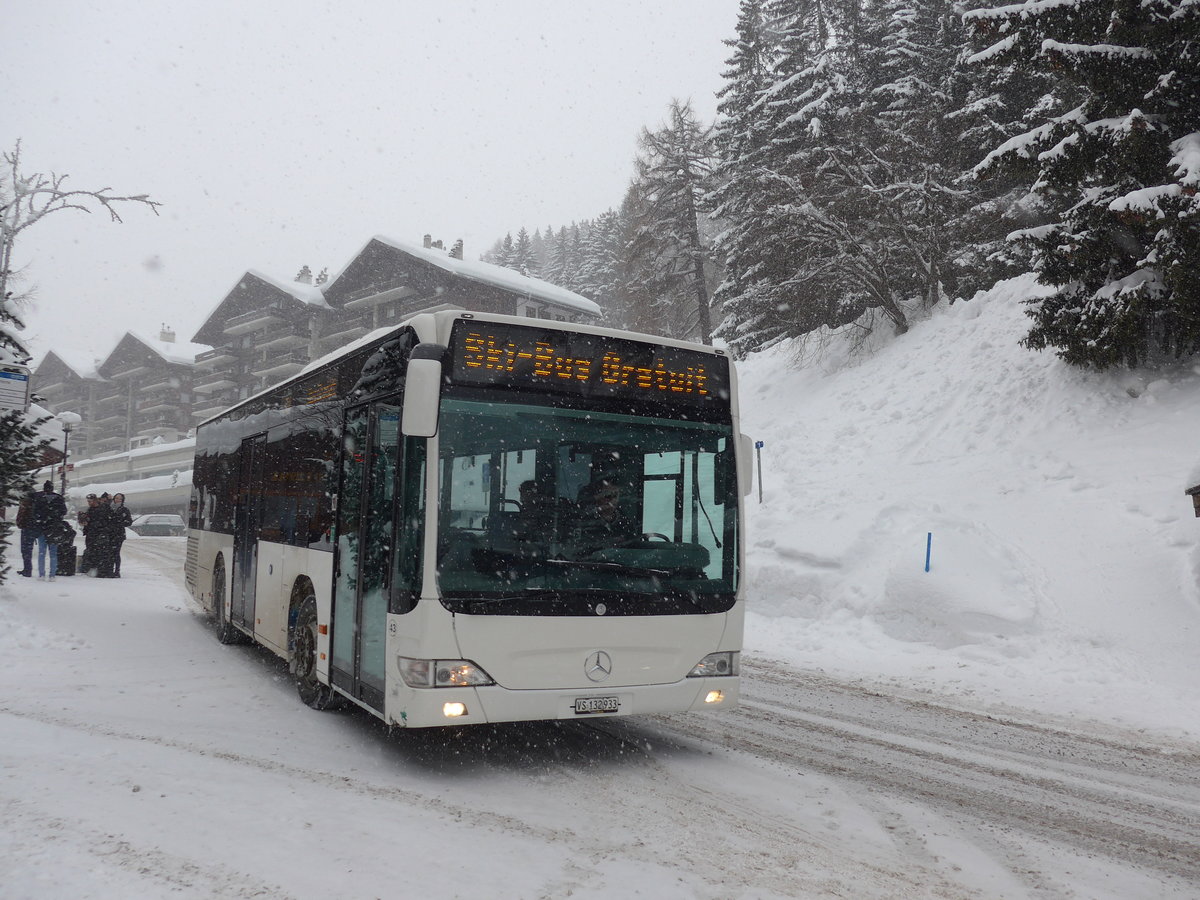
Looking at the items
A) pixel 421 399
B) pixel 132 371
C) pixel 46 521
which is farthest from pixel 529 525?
pixel 132 371

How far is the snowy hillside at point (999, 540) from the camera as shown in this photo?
9.69 meters

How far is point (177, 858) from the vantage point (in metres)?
4.02

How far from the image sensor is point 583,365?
620 centimetres

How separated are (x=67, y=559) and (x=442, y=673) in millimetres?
17654

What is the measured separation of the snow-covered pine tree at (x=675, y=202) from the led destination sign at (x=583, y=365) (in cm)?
2849

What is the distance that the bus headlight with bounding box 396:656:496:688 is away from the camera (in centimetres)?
542

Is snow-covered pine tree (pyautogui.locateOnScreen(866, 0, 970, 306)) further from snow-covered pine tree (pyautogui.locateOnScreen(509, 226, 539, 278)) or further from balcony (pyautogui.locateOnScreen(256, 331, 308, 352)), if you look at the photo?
snow-covered pine tree (pyautogui.locateOnScreen(509, 226, 539, 278))

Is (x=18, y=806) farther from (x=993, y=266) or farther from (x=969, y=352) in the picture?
(x=993, y=266)

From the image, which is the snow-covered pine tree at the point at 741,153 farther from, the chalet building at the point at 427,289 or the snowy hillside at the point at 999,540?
the chalet building at the point at 427,289

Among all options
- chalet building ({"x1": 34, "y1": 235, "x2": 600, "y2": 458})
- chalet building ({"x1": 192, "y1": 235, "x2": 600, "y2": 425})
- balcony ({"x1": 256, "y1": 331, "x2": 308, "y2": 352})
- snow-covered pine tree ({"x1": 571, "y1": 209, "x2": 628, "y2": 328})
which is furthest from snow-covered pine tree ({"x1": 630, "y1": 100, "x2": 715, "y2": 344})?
balcony ({"x1": 256, "y1": 331, "x2": 308, "y2": 352})

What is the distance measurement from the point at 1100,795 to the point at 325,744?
5.24 m

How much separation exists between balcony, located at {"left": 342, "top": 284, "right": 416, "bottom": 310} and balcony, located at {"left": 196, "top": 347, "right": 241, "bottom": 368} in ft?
63.8

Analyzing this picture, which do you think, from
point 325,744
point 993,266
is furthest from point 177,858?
point 993,266

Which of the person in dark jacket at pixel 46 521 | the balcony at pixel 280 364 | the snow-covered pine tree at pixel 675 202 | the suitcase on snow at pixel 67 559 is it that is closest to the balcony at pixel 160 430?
the balcony at pixel 280 364
